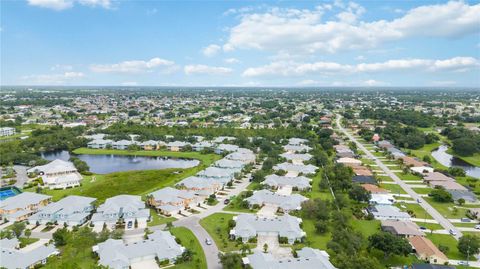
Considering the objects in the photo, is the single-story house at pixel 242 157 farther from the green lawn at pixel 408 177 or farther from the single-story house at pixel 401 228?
the single-story house at pixel 401 228

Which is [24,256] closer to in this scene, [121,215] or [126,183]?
[121,215]

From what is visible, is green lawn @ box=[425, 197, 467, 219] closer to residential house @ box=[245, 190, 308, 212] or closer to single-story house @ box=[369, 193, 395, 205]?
single-story house @ box=[369, 193, 395, 205]

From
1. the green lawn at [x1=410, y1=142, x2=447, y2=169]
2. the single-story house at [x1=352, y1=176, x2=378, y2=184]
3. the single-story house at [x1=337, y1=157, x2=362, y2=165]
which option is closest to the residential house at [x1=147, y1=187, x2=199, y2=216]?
the single-story house at [x1=352, y1=176, x2=378, y2=184]

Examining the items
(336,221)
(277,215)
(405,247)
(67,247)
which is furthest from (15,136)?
(405,247)

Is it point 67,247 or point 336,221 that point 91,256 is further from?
point 336,221

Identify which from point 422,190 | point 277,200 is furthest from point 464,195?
point 277,200

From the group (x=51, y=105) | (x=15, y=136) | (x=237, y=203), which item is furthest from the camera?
(x=51, y=105)

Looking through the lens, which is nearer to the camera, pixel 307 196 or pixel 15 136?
pixel 307 196

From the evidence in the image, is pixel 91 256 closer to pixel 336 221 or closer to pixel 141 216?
pixel 141 216

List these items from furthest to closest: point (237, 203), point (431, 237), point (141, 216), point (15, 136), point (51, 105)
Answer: point (51, 105) → point (15, 136) → point (237, 203) → point (141, 216) → point (431, 237)
